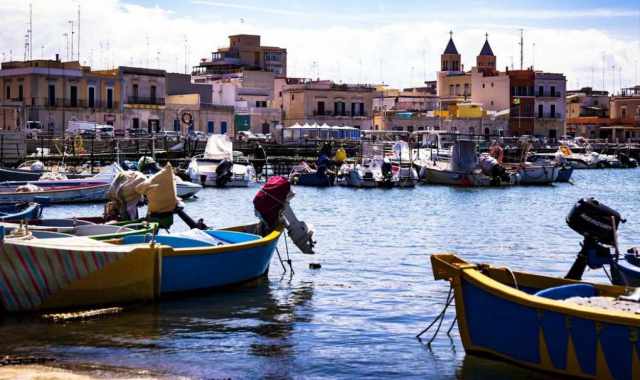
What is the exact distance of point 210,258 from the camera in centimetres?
1794

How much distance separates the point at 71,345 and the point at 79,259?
5.85ft

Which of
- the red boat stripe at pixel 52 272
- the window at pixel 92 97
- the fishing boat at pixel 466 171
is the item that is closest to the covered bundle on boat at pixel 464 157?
the fishing boat at pixel 466 171

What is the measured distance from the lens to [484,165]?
2448 inches

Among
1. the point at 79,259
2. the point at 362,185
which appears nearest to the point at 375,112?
the point at 362,185

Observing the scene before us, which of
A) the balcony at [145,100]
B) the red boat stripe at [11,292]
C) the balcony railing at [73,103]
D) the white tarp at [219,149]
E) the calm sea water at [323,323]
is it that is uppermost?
the balcony at [145,100]

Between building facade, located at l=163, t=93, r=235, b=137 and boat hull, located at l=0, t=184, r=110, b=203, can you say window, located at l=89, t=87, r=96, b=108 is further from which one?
boat hull, located at l=0, t=184, r=110, b=203

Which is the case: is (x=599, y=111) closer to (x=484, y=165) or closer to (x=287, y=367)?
(x=484, y=165)

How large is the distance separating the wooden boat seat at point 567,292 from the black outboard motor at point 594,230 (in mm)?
1867

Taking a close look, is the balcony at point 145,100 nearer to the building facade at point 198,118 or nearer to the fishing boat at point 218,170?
the building facade at point 198,118

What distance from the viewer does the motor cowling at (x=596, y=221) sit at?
1463cm

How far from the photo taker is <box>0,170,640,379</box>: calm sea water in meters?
13.9

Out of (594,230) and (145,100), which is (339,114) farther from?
(594,230)


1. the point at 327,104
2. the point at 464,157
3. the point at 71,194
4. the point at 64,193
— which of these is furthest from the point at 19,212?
the point at 327,104

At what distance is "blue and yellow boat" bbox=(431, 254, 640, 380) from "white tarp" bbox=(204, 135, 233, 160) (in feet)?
148
